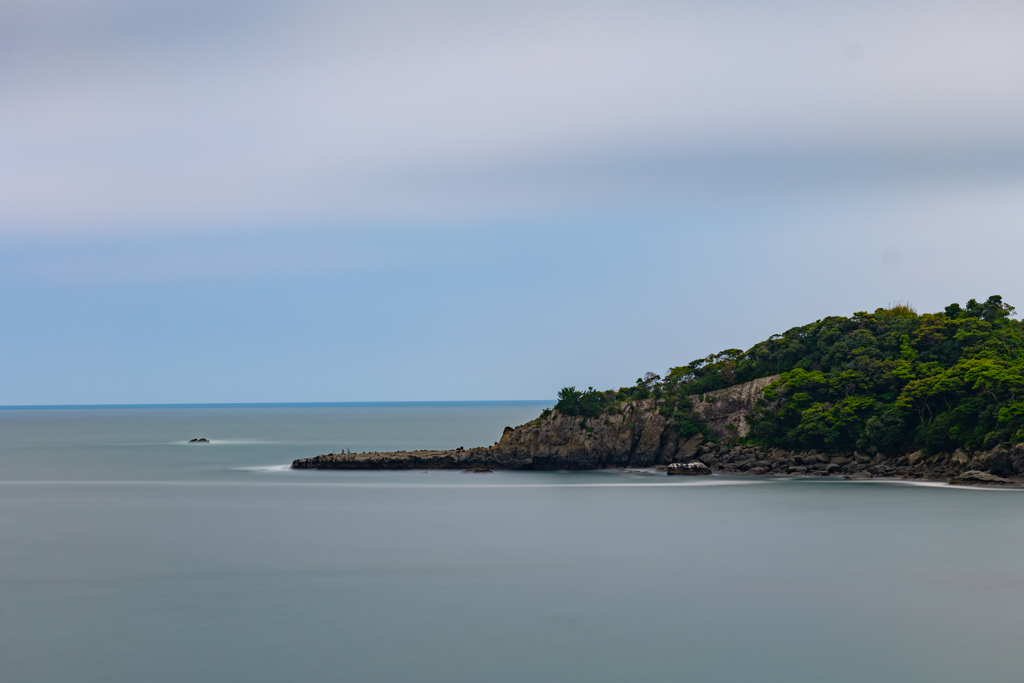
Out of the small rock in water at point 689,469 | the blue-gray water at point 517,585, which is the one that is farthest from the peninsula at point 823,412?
the blue-gray water at point 517,585

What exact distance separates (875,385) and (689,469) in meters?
13.7

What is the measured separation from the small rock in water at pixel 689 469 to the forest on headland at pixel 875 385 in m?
4.31

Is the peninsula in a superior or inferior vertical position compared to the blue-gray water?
superior

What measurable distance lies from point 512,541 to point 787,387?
3409 cm

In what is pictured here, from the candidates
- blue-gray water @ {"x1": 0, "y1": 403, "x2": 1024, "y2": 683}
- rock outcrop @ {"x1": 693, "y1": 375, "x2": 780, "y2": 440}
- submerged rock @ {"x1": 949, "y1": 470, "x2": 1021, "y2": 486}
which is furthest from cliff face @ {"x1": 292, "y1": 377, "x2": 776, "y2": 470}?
submerged rock @ {"x1": 949, "y1": 470, "x2": 1021, "y2": 486}

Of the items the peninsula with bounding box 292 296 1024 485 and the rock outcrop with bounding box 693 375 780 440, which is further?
the rock outcrop with bounding box 693 375 780 440

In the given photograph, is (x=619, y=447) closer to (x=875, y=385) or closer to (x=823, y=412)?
(x=823, y=412)

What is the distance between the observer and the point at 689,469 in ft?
203

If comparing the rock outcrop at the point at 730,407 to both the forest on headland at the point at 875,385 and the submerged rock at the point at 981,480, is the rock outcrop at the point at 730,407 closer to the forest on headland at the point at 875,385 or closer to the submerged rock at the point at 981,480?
the forest on headland at the point at 875,385

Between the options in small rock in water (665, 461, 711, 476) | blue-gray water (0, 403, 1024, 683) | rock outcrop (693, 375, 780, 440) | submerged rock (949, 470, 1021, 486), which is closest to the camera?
blue-gray water (0, 403, 1024, 683)

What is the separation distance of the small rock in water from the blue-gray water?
8.17m

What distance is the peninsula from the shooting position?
56.7 metres

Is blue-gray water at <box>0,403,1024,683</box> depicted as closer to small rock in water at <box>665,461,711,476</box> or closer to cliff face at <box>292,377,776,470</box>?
small rock in water at <box>665,461,711,476</box>

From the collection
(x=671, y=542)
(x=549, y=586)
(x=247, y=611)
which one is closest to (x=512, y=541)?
(x=671, y=542)
